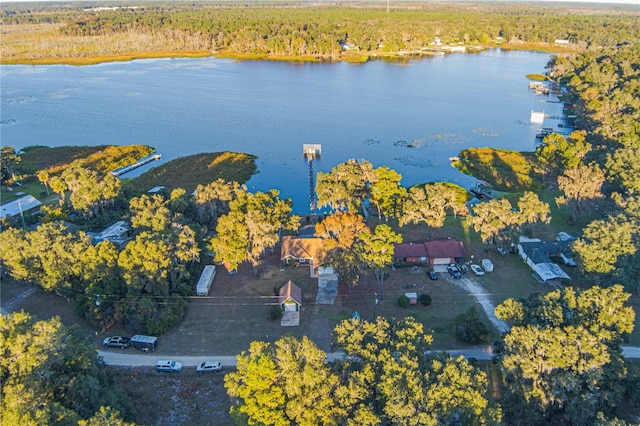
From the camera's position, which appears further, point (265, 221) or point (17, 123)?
point (17, 123)

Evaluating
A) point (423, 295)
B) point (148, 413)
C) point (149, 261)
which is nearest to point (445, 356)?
point (423, 295)

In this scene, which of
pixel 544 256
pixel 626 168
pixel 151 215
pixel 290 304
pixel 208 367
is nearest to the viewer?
pixel 208 367

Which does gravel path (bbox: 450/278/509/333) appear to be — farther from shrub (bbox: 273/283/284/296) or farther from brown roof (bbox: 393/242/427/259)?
shrub (bbox: 273/283/284/296)

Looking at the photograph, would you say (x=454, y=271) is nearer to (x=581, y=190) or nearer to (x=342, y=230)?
(x=342, y=230)

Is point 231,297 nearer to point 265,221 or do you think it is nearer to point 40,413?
point 265,221

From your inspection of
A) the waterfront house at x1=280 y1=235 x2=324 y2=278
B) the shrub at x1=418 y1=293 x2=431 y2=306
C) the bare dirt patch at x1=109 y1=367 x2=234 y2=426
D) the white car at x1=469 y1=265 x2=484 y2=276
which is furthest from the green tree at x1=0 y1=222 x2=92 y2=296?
the white car at x1=469 y1=265 x2=484 y2=276

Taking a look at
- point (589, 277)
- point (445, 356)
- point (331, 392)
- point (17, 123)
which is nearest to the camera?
point (331, 392)

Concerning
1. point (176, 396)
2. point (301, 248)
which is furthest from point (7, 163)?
point (176, 396)
